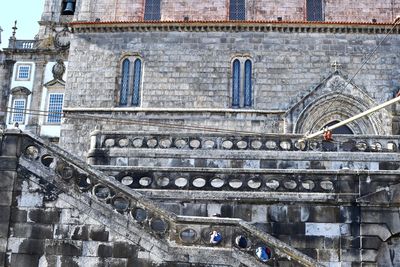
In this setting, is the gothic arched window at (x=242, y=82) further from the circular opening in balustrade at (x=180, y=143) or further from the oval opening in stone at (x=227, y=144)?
the circular opening in balustrade at (x=180, y=143)

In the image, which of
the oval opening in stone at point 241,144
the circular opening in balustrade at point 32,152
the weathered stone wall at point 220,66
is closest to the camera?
the circular opening in balustrade at point 32,152

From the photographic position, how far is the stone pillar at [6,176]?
39.1ft

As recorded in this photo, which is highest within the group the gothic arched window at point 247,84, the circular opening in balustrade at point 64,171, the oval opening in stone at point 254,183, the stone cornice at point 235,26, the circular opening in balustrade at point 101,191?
the stone cornice at point 235,26

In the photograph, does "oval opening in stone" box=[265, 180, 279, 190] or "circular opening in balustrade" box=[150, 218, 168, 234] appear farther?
"oval opening in stone" box=[265, 180, 279, 190]

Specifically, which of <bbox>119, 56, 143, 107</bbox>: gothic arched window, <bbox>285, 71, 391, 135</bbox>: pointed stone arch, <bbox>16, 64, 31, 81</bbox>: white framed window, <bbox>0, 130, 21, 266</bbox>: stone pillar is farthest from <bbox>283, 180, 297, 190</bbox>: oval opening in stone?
<bbox>16, 64, 31, 81</bbox>: white framed window

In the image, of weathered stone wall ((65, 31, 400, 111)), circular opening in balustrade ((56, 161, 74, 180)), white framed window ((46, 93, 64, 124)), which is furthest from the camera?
white framed window ((46, 93, 64, 124))

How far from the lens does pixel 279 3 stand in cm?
2605

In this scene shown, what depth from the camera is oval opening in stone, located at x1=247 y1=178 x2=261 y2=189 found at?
47.4 ft

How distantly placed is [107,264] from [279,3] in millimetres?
17179

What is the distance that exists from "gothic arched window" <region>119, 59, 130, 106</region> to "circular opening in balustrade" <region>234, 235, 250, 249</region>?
1439cm

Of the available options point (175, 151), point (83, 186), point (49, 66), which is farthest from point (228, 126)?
point (49, 66)

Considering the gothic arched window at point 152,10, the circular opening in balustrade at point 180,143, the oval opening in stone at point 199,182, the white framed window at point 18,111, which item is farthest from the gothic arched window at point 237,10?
the white framed window at point 18,111

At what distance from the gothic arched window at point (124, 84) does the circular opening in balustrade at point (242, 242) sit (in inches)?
567

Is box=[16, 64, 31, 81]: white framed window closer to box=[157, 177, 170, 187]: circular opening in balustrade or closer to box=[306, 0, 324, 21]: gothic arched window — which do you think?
box=[306, 0, 324, 21]: gothic arched window
